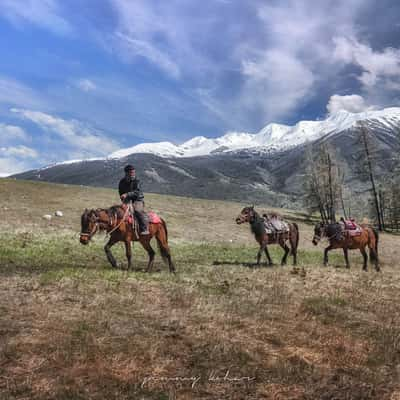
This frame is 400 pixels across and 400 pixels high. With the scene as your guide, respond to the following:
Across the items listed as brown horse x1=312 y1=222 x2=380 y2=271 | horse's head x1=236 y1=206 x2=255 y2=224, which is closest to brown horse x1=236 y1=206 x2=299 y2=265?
horse's head x1=236 y1=206 x2=255 y2=224

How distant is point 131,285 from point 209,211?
36095mm

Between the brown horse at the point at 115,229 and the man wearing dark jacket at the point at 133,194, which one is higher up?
the man wearing dark jacket at the point at 133,194

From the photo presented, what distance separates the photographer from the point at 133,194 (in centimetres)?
1380

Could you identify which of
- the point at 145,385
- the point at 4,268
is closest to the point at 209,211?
the point at 4,268

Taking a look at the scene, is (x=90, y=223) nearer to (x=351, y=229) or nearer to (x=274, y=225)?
(x=274, y=225)

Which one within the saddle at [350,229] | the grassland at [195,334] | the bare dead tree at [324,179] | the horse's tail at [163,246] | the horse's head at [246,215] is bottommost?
the grassland at [195,334]

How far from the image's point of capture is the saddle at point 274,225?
690 inches

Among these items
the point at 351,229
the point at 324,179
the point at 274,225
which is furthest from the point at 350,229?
the point at 324,179

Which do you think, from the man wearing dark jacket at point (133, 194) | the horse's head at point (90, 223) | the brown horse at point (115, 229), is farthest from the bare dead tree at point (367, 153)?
the horse's head at point (90, 223)

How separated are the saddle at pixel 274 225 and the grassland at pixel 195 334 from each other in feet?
11.7

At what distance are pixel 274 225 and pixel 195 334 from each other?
38.4 feet

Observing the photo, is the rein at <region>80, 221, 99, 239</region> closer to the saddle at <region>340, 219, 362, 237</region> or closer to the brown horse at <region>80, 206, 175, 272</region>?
the brown horse at <region>80, 206, 175, 272</region>

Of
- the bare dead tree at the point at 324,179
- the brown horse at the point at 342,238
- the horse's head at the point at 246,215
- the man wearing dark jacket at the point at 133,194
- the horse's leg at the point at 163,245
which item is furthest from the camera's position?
the bare dead tree at the point at 324,179

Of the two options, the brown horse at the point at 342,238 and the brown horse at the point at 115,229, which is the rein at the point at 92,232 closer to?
the brown horse at the point at 115,229
